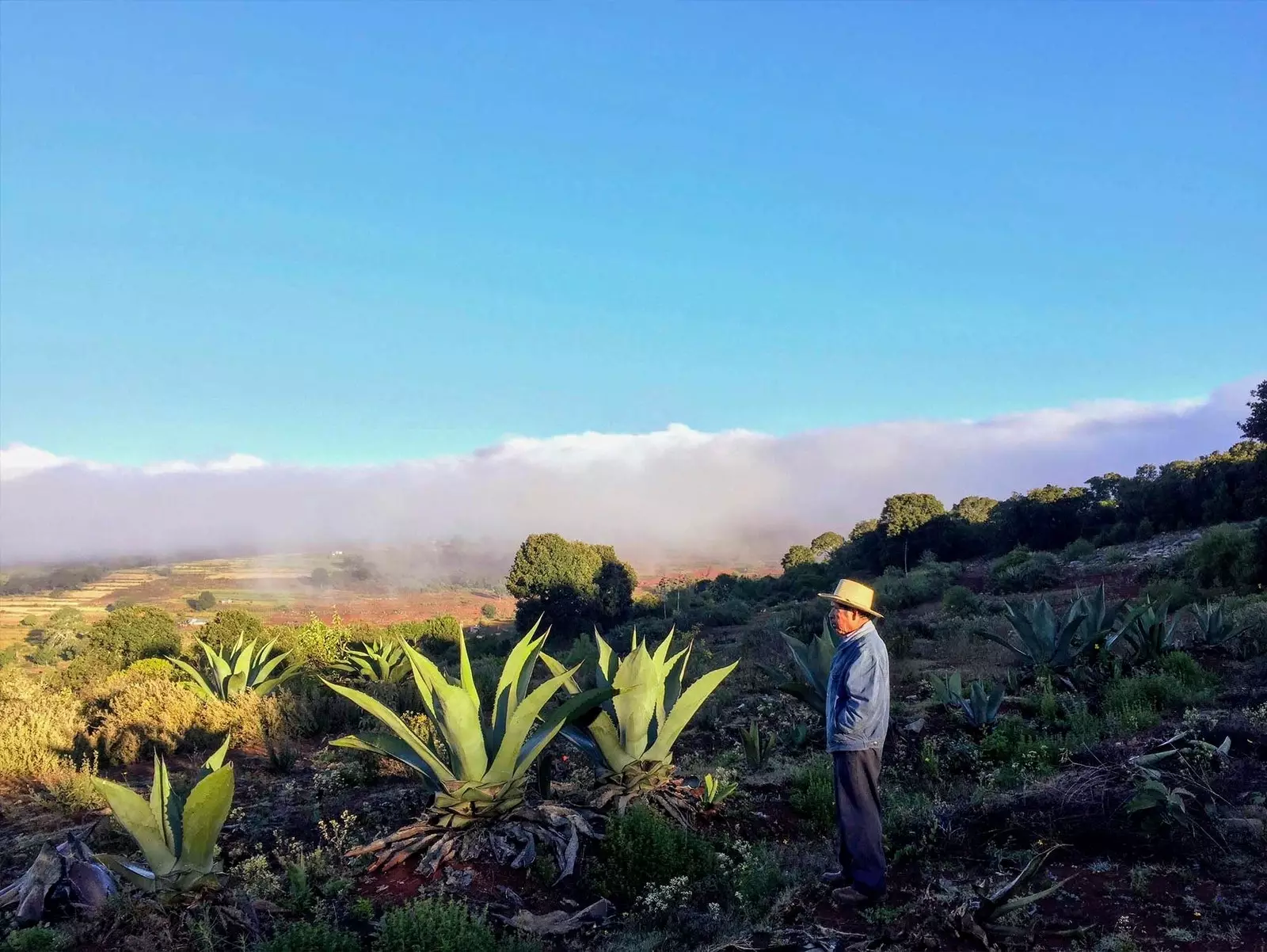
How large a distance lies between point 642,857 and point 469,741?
3.98ft

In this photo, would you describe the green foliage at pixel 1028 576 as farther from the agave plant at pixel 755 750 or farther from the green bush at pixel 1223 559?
the agave plant at pixel 755 750

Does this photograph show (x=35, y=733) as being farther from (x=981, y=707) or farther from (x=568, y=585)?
(x=568, y=585)

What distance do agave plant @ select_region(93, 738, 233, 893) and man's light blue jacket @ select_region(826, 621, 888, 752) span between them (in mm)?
3165

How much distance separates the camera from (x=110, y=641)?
57.9ft

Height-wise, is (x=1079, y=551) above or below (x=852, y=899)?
below

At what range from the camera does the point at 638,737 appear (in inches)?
209

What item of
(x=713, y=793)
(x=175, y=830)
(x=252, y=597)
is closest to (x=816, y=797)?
(x=713, y=793)

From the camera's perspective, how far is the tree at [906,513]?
135ft

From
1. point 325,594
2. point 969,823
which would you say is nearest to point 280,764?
Answer: point 969,823

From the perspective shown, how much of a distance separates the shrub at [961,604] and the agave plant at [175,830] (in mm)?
16274

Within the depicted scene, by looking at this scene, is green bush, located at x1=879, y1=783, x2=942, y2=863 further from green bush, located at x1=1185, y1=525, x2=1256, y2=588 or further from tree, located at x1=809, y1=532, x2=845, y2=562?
tree, located at x1=809, y1=532, x2=845, y2=562

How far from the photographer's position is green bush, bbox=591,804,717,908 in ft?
14.2

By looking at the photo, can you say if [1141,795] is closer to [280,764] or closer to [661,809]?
[661,809]

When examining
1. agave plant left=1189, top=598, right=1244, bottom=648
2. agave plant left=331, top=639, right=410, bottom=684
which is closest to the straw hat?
agave plant left=1189, top=598, right=1244, bottom=648
